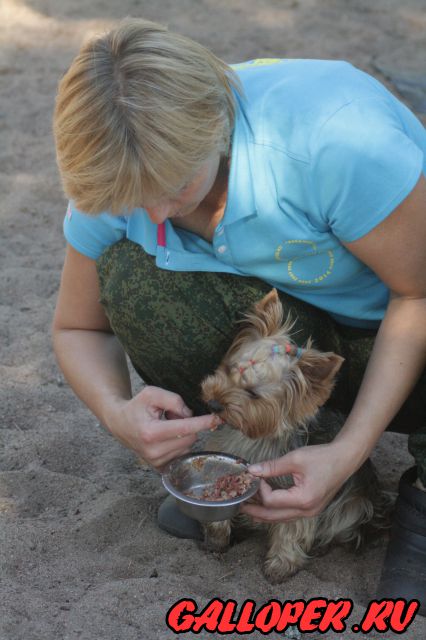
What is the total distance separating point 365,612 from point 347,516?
0.38 meters

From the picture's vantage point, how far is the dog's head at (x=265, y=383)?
2.64 meters

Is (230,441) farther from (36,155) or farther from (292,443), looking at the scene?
(36,155)

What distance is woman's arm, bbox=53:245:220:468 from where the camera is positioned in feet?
8.05

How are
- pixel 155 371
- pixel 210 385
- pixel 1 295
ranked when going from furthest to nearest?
pixel 1 295, pixel 155 371, pixel 210 385

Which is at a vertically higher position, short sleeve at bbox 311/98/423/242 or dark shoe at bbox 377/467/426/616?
short sleeve at bbox 311/98/423/242

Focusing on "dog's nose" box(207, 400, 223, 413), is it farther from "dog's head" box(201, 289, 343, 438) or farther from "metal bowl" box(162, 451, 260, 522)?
"metal bowl" box(162, 451, 260, 522)

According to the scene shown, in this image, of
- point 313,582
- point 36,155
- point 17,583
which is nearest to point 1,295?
point 36,155

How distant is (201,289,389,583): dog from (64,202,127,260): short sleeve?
1.56 feet

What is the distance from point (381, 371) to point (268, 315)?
357 mm

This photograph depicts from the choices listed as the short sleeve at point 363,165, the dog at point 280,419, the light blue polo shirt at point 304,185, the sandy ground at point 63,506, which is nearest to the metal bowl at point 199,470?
the dog at point 280,419

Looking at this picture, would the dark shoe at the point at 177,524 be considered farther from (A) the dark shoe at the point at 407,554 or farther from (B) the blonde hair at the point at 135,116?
(B) the blonde hair at the point at 135,116

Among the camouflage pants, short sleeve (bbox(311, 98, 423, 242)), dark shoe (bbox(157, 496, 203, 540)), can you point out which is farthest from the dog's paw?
short sleeve (bbox(311, 98, 423, 242))

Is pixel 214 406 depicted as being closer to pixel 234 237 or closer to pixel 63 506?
pixel 234 237

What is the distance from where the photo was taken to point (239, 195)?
2.49 metres
